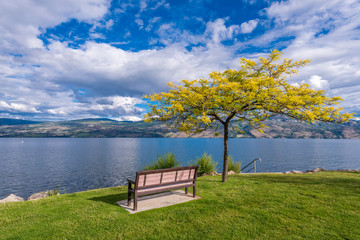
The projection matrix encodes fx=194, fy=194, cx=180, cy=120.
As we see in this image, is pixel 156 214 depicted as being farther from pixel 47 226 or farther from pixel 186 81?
pixel 186 81

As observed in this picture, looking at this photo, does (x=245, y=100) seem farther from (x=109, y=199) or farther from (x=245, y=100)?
(x=109, y=199)

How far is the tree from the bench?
2735 millimetres

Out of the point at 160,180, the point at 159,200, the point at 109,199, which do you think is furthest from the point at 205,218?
the point at 109,199

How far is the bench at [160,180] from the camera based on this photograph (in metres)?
7.01

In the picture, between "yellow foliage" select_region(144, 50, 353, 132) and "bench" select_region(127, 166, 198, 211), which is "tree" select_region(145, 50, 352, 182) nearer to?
"yellow foliage" select_region(144, 50, 353, 132)

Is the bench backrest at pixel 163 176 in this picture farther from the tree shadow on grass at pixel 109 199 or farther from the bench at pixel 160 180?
the tree shadow on grass at pixel 109 199

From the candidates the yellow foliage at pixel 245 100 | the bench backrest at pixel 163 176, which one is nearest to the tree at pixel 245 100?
the yellow foliage at pixel 245 100

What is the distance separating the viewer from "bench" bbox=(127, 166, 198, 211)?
701cm

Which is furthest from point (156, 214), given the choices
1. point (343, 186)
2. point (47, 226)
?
point (343, 186)

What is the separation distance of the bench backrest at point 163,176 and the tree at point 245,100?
2.63 metres

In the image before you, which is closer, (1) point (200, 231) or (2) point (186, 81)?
(1) point (200, 231)

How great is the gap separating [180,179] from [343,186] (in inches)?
341

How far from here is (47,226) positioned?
5.96 m

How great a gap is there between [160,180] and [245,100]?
5737mm
